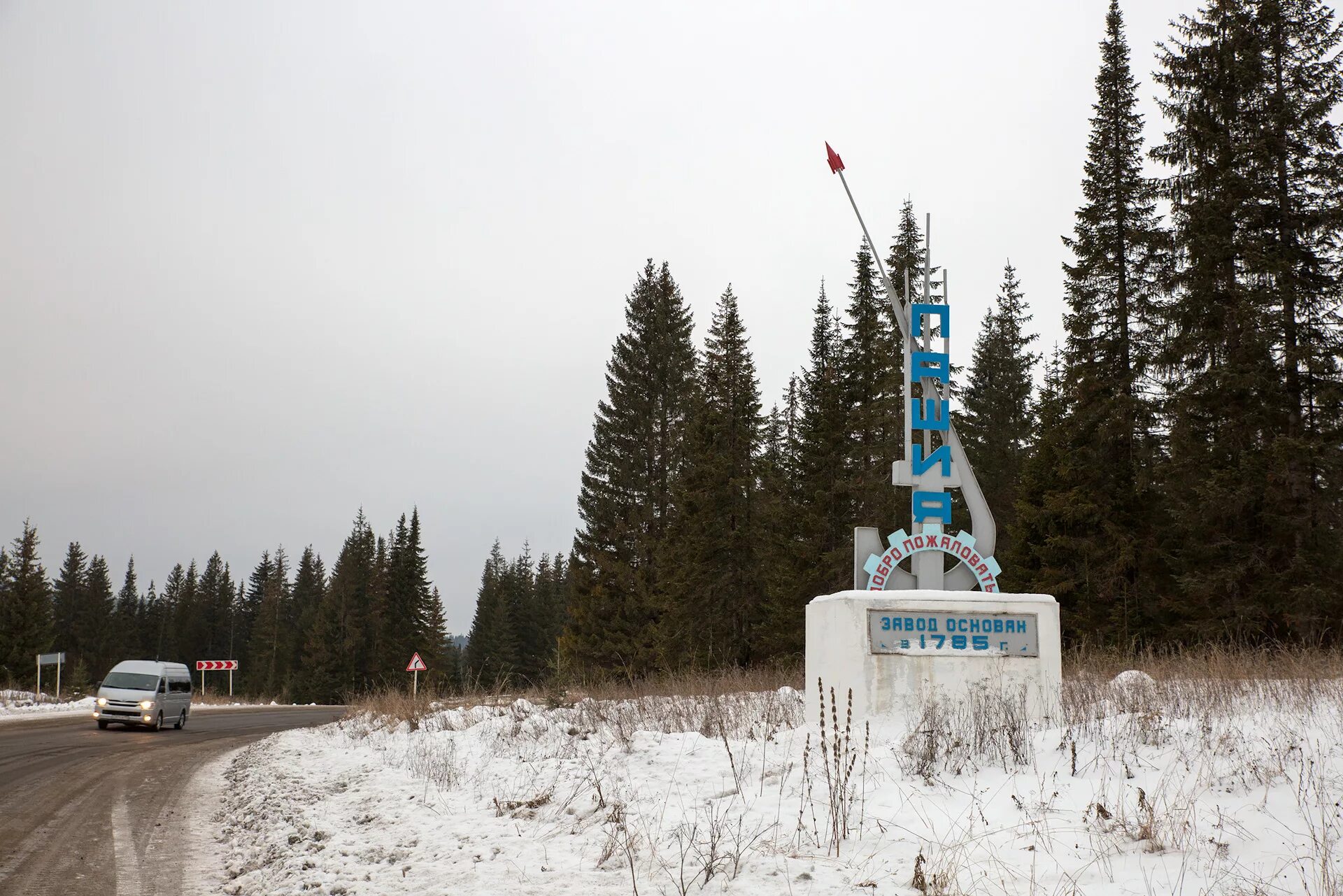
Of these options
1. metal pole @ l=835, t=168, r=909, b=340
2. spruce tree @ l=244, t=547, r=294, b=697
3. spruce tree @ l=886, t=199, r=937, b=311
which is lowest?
spruce tree @ l=244, t=547, r=294, b=697

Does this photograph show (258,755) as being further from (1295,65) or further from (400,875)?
(1295,65)

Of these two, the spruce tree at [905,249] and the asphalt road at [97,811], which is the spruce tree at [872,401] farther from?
the asphalt road at [97,811]

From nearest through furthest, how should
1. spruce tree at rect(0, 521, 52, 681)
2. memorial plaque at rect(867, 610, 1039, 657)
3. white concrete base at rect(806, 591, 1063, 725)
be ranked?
white concrete base at rect(806, 591, 1063, 725) → memorial plaque at rect(867, 610, 1039, 657) → spruce tree at rect(0, 521, 52, 681)

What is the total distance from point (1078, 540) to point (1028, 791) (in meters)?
24.1

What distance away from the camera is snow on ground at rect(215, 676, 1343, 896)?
557 cm

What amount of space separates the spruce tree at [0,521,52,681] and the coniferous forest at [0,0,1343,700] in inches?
2128

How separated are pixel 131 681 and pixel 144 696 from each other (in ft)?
3.47

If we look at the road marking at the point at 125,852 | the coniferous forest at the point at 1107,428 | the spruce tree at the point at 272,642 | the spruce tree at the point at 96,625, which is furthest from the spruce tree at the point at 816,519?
the spruce tree at the point at 96,625

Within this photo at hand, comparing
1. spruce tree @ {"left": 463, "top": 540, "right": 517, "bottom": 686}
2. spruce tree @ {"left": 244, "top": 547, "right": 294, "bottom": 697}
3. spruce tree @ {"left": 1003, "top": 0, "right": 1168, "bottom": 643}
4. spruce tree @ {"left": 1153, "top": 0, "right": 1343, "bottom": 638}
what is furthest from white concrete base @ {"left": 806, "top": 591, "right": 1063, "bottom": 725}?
spruce tree @ {"left": 244, "top": 547, "right": 294, "bottom": 697}

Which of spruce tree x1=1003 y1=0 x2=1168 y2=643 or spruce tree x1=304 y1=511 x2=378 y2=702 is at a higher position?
spruce tree x1=1003 y1=0 x2=1168 y2=643

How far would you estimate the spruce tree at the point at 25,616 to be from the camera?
73.1 m

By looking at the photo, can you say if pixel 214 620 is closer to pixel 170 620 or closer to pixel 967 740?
pixel 170 620

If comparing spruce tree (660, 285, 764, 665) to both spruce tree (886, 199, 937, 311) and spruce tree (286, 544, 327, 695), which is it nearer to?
spruce tree (886, 199, 937, 311)

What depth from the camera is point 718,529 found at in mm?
39656
